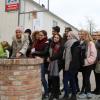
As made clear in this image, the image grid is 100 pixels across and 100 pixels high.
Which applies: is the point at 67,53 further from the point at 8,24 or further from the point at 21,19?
the point at 8,24

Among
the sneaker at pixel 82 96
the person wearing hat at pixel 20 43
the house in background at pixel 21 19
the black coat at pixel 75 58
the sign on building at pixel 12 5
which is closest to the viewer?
the person wearing hat at pixel 20 43

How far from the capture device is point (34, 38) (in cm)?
1041

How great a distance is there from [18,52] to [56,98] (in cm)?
164

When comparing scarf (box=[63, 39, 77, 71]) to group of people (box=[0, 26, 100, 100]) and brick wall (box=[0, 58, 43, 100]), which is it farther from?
brick wall (box=[0, 58, 43, 100])

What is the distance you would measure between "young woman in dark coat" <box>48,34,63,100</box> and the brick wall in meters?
1.35

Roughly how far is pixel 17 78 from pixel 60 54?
1.82 meters

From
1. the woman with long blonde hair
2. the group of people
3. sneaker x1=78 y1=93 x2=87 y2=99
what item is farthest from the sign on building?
Result: sneaker x1=78 y1=93 x2=87 y2=99

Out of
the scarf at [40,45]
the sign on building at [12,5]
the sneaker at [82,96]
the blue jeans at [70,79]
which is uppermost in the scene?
the sign on building at [12,5]

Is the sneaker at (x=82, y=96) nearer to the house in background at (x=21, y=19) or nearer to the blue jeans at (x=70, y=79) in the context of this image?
the blue jeans at (x=70, y=79)

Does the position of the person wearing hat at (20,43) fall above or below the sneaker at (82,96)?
above

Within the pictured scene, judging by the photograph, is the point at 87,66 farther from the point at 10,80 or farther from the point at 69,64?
the point at 10,80

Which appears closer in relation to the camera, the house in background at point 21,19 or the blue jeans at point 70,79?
the blue jeans at point 70,79

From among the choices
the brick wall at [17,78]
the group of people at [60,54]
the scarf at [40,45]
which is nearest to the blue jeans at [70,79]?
the group of people at [60,54]

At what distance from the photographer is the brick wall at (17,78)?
8.48 meters
